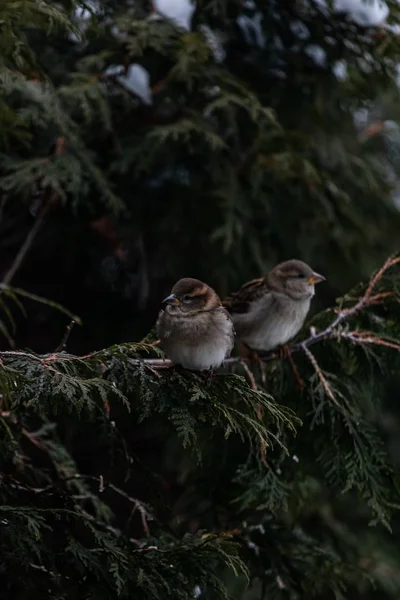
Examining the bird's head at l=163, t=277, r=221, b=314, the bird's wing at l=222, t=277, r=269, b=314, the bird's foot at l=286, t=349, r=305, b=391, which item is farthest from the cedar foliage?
the bird's wing at l=222, t=277, r=269, b=314

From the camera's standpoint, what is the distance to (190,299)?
11.9 feet

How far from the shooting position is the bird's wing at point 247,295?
4.57m

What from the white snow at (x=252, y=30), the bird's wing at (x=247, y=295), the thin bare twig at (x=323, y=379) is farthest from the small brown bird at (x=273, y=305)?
the white snow at (x=252, y=30)

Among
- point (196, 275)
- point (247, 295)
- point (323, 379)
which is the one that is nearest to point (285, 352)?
point (323, 379)

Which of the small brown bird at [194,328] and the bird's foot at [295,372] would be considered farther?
the bird's foot at [295,372]

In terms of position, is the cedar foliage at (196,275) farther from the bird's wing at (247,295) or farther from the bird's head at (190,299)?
the bird's wing at (247,295)

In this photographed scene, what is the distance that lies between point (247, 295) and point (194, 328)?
3.64 ft

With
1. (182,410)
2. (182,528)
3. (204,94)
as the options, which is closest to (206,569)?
(182,410)

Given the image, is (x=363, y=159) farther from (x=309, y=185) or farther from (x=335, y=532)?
(x=335, y=532)

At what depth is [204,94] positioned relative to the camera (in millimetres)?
4961

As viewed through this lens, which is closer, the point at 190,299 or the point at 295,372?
the point at 190,299

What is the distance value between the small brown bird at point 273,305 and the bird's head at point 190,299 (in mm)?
781

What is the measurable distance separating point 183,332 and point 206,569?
0.84m

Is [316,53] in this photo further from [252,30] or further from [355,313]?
[355,313]
